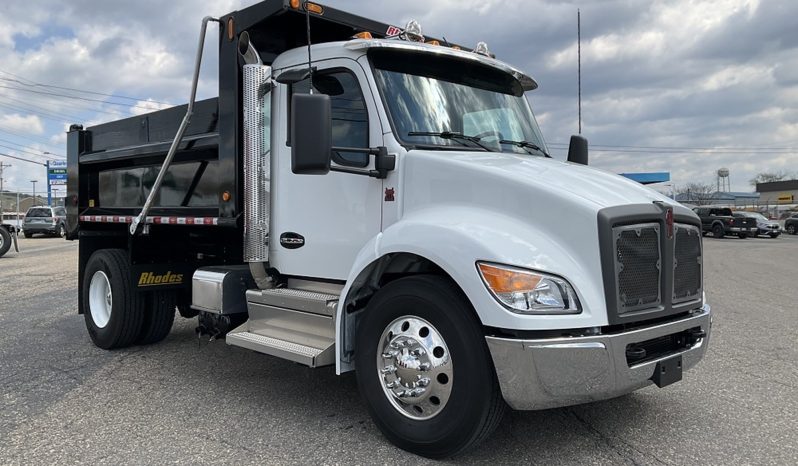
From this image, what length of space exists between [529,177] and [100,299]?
203 inches

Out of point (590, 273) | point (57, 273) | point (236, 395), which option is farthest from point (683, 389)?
point (57, 273)

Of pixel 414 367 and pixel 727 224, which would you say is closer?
pixel 414 367

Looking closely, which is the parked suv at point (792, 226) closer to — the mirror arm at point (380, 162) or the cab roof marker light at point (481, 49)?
the cab roof marker light at point (481, 49)

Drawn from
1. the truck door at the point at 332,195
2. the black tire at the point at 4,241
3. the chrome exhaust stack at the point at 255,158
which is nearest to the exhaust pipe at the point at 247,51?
the chrome exhaust stack at the point at 255,158

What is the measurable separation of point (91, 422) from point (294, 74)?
2.78 m

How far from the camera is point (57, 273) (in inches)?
550

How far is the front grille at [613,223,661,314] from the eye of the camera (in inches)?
126

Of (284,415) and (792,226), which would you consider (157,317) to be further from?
(792,226)

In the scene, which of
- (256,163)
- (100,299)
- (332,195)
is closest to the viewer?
→ (332,195)

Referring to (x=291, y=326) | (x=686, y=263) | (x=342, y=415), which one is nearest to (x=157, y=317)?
(x=291, y=326)

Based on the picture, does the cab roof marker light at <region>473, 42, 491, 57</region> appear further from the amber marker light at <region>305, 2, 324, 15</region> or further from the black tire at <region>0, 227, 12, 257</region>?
the black tire at <region>0, 227, 12, 257</region>

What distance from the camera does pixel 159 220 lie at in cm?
579

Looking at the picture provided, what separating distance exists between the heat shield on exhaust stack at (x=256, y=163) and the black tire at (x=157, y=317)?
2309 millimetres

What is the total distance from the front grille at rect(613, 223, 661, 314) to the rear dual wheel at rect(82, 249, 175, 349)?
4831mm
